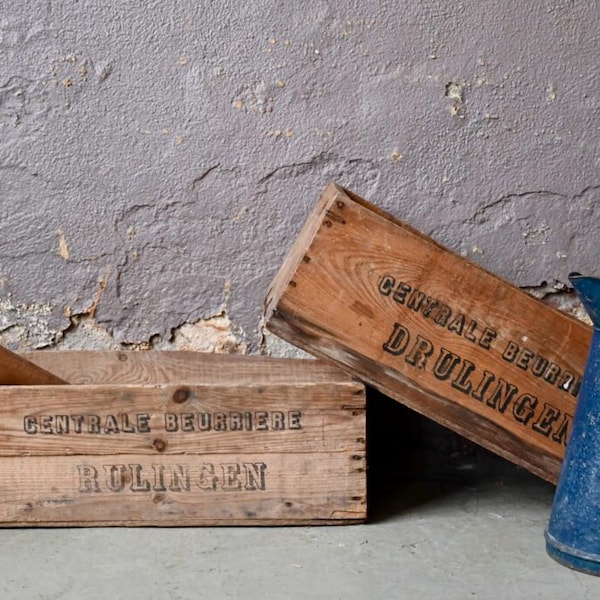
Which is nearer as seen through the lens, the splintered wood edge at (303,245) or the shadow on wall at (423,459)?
the splintered wood edge at (303,245)

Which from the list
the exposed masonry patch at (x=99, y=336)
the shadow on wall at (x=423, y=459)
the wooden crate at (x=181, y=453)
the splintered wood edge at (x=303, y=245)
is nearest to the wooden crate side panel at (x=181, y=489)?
the wooden crate at (x=181, y=453)

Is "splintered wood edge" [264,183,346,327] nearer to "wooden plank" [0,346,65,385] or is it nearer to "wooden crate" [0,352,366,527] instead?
"wooden crate" [0,352,366,527]

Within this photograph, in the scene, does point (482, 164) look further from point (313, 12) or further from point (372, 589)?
point (372, 589)

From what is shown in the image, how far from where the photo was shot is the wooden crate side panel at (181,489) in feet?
8.07

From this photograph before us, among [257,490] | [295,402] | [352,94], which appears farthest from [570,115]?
[257,490]

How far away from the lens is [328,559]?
228cm

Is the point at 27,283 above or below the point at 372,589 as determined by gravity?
above

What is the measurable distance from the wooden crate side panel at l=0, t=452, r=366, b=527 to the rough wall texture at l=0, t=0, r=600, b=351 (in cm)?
76

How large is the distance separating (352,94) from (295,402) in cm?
110

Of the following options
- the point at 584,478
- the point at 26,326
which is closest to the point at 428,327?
the point at 584,478

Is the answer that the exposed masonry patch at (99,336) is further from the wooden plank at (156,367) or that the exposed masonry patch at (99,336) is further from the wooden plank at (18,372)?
the wooden plank at (18,372)

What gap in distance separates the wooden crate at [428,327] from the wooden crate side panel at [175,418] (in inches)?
5.3

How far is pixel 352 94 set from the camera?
3.06 meters

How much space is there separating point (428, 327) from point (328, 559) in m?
0.60
